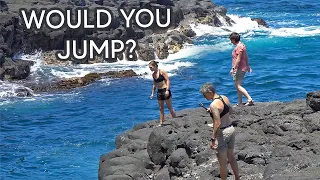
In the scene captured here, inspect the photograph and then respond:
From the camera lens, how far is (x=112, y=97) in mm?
32344

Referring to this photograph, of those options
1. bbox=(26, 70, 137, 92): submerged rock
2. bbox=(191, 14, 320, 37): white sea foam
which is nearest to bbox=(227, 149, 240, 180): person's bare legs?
bbox=(26, 70, 137, 92): submerged rock

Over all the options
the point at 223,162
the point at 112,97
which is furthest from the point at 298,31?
the point at 223,162

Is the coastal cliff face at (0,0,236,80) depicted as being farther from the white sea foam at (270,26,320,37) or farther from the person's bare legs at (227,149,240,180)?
the person's bare legs at (227,149,240,180)

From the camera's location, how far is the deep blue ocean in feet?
76.3

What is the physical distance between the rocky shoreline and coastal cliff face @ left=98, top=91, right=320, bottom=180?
17417mm

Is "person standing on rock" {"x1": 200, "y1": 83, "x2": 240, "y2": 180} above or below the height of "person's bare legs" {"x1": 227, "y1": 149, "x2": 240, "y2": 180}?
above

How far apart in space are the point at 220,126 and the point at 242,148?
9.65 feet

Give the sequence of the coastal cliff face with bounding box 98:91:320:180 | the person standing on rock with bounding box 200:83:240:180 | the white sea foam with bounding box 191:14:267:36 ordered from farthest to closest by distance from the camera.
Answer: the white sea foam with bounding box 191:14:267:36, the coastal cliff face with bounding box 98:91:320:180, the person standing on rock with bounding box 200:83:240:180

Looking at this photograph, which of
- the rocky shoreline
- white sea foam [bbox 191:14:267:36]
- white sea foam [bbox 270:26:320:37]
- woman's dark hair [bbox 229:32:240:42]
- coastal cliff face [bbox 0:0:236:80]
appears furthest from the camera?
white sea foam [bbox 191:14:267:36]

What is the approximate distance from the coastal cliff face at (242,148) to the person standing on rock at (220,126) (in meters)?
1.13

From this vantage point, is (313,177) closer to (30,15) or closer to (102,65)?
(102,65)

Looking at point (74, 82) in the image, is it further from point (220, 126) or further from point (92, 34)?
point (220, 126)

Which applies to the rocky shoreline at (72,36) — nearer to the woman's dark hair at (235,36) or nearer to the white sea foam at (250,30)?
the white sea foam at (250,30)

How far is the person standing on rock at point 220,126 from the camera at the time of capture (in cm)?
1266
